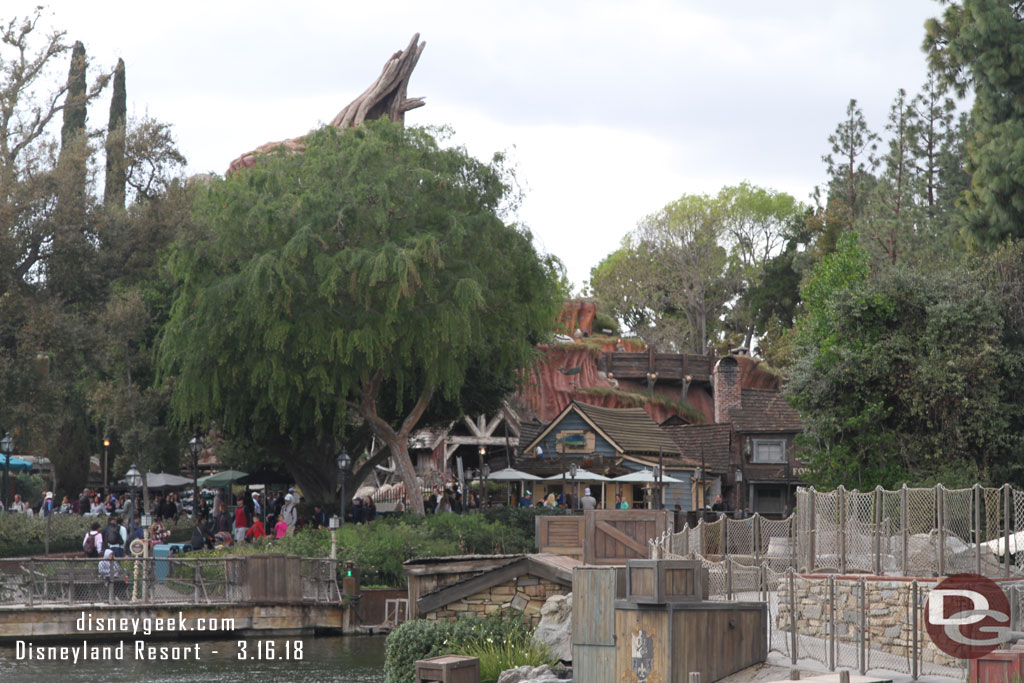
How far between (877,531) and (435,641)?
7.34m

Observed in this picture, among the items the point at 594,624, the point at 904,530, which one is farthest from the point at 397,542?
the point at 594,624

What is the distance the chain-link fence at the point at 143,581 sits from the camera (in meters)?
29.5

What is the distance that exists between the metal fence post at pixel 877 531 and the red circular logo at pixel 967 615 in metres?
2.55

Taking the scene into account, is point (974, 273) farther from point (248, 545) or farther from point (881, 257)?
point (248, 545)

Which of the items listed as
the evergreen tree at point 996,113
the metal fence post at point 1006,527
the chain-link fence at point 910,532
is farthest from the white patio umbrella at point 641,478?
the metal fence post at point 1006,527

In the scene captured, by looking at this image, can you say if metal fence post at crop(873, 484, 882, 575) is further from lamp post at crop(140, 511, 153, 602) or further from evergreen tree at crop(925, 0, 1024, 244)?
evergreen tree at crop(925, 0, 1024, 244)

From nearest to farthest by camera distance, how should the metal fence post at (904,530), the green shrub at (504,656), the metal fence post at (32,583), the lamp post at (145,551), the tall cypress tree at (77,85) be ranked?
the metal fence post at (904,530) → the green shrub at (504,656) → the metal fence post at (32,583) → the lamp post at (145,551) → the tall cypress tree at (77,85)

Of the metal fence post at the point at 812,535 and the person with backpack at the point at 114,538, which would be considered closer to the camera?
the metal fence post at the point at 812,535

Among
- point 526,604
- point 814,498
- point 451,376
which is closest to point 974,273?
point 451,376

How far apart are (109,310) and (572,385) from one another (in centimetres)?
3408

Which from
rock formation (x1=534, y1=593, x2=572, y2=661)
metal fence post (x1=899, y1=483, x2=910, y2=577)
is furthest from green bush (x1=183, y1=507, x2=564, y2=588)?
metal fence post (x1=899, y1=483, x2=910, y2=577)

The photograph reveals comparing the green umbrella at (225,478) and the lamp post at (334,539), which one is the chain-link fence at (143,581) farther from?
the green umbrella at (225,478)

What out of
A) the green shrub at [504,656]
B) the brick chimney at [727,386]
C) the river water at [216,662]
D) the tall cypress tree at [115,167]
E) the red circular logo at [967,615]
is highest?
the tall cypress tree at [115,167]

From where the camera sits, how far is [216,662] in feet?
90.6
